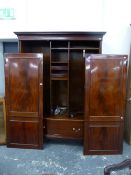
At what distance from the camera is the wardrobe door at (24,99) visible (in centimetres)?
287

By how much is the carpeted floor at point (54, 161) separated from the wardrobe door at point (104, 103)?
0.17 metres

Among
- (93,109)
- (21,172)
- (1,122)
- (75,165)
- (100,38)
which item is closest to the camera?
(21,172)

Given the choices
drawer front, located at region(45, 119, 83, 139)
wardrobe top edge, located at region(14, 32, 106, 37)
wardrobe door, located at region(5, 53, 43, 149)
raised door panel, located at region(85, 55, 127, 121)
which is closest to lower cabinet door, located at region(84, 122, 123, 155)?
raised door panel, located at region(85, 55, 127, 121)

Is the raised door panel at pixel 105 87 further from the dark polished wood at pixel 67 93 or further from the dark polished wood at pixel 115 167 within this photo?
the dark polished wood at pixel 115 167

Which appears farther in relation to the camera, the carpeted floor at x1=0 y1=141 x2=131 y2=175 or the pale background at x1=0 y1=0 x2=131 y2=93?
the pale background at x1=0 y1=0 x2=131 y2=93

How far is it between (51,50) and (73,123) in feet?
3.97

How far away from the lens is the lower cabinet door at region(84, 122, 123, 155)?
2.86m

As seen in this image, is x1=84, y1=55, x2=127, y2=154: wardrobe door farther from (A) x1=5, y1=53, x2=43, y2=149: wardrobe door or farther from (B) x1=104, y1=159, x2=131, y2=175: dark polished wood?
(B) x1=104, y1=159, x2=131, y2=175: dark polished wood

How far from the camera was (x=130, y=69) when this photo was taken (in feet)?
10.6

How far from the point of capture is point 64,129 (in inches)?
123

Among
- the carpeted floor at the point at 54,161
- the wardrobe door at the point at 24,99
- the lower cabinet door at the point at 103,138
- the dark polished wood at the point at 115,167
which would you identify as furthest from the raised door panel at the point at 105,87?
the dark polished wood at the point at 115,167

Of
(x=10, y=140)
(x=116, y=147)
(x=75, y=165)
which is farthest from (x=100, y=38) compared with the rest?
(x=10, y=140)

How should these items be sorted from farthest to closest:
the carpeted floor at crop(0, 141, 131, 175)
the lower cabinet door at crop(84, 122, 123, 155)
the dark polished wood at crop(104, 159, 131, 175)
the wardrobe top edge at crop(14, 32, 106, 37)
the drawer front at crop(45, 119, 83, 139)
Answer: the drawer front at crop(45, 119, 83, 139), the wardrobe top edge at crop(14, 32, 106, 37), the lower cabinet door at crop(84, 122, 123, 155), the carpeted floor at crop(0, 141, 131, 175), the dark polished wood at crop(104, 159, 131, 175)

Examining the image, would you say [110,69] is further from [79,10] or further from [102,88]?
[79,10]
